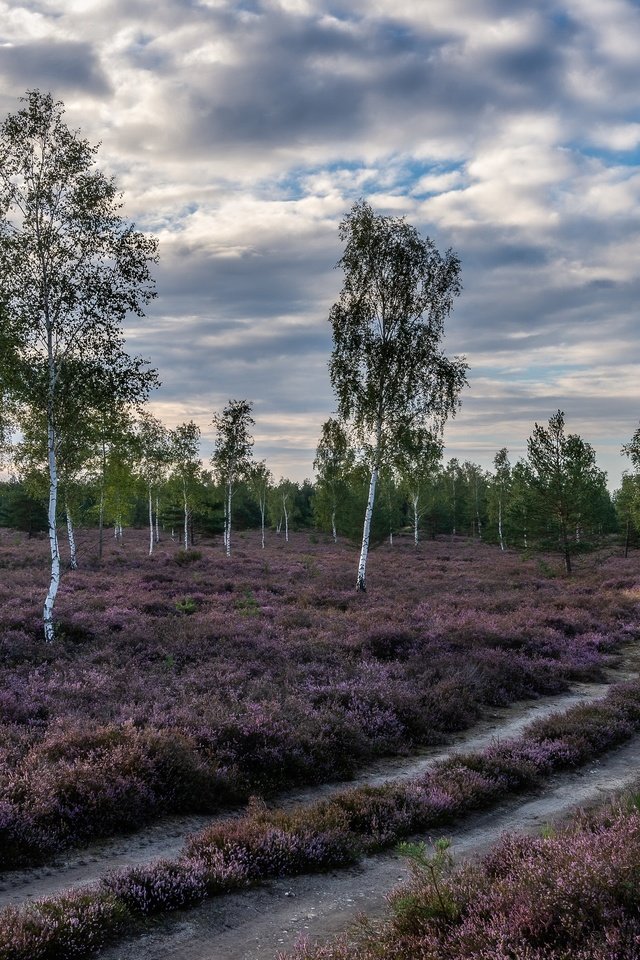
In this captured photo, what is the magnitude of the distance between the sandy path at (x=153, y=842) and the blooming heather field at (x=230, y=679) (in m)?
0.25

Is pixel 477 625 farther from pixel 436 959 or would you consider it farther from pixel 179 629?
pixel 436 959

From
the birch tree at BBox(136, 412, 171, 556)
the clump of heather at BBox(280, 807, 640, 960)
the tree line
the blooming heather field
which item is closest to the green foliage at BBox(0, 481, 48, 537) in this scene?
the tree line

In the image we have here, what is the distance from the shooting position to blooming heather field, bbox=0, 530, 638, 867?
820 centimetres

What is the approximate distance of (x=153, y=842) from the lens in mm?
7363

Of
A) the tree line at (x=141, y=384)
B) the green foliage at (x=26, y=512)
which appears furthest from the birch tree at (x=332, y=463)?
the green foliage at (x=26, y=512)

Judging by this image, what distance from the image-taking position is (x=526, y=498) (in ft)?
155

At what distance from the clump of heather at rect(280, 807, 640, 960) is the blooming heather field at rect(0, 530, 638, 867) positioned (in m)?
4.05

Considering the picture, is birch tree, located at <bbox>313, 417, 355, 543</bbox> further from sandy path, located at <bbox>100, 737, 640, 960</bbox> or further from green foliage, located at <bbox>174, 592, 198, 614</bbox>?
sandy path, located at <bbox>100, 737, 640, 960</bbox>

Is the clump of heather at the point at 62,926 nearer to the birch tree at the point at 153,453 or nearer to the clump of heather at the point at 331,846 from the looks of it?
the clump of heather at the point at 331,846

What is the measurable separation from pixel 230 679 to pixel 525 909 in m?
9.74

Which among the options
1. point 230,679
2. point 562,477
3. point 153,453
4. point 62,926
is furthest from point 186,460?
point 62,926

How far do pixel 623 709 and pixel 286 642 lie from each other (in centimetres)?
869

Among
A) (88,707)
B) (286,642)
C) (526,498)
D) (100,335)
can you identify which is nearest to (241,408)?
(526,498)

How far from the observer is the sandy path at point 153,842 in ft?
20.5
